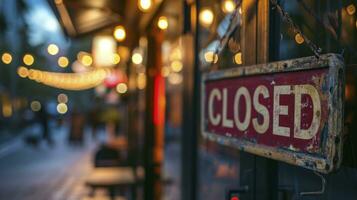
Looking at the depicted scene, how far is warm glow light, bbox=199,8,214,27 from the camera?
3.22m

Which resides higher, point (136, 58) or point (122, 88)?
point (136, 58)

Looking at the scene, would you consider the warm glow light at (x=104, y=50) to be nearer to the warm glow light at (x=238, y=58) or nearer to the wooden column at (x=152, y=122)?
the wooden column at (x=152, y=122)

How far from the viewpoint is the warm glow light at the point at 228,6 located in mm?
2596

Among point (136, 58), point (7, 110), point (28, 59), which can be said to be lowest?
point (7, 110)

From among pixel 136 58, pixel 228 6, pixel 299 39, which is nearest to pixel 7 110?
pixel 136 58

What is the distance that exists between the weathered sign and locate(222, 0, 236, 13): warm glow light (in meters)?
0.51

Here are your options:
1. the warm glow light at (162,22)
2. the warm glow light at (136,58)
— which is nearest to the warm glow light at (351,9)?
the warm glow light at (162,22)

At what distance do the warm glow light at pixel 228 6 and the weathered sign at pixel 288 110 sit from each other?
0.51 m

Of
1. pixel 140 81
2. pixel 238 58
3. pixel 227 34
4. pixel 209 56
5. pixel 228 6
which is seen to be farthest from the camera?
pixel 140 81

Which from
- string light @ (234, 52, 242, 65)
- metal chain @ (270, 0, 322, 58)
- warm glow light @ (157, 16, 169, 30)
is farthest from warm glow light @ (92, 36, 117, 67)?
metal chain @ (270, 0, 322, 58)

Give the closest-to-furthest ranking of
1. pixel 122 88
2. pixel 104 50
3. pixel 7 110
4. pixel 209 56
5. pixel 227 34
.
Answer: pixel 227 34
pixel 209 56
pixel 104 50
pixel 122 88
pixel 7 110

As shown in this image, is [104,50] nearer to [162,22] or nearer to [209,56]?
[162,22]

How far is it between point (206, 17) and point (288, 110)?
1.80 m

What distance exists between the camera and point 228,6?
107 inches
